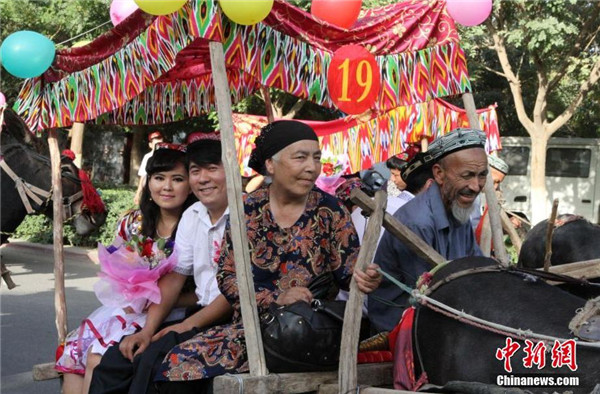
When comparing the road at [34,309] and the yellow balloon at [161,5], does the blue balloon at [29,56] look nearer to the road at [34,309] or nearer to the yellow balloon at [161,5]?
the yellow balloon at [161,5]

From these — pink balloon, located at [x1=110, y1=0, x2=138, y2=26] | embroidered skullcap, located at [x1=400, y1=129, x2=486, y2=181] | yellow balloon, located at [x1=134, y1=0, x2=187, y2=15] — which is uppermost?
pink balloon, located at [x1=110, y1=0, x2=138, y2=26]

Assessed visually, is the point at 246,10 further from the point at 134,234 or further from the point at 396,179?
the point at 396,179

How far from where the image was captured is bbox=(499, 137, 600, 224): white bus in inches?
667

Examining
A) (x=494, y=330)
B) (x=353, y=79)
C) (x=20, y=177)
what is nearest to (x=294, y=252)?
(x=353, y=79)

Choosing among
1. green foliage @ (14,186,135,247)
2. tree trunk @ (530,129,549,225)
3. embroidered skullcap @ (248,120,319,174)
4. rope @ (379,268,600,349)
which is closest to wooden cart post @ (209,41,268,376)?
embroidered skullcap @ (248,120,319,174)

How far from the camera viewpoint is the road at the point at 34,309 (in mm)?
6683

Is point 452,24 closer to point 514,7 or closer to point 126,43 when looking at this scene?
point 126,43

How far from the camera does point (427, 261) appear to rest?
3.14m

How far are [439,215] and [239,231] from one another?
917 mm

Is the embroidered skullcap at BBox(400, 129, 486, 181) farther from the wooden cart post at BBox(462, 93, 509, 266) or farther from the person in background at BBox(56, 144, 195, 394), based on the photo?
the person in background at BBox(56, 144, 195, 394)

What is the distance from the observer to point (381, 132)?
9.46 metres

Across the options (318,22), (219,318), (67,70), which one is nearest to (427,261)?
(219,318)

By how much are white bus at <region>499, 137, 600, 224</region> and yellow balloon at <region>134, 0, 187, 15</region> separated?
14.2 m

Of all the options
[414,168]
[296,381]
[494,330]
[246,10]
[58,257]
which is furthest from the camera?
[58,257]
